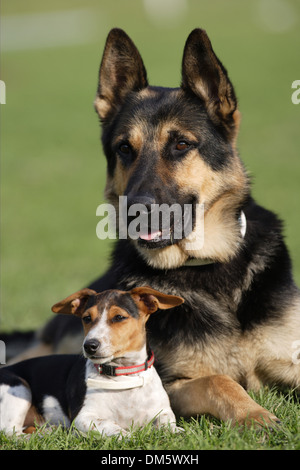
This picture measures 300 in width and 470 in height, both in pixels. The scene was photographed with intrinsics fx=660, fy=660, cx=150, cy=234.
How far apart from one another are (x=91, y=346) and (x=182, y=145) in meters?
1.78

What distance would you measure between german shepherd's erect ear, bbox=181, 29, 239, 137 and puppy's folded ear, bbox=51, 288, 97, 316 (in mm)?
1706

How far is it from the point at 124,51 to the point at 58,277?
648 centimetres

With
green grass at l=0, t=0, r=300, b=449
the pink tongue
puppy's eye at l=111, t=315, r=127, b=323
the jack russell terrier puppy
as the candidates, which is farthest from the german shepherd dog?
puppy's eye at l=111, t=315, r=127, b=323

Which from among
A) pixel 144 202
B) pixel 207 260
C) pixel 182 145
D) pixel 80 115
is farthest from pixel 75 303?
pixel 80 115

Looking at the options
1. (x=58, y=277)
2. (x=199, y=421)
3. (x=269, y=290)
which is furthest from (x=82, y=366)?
(x=58, y=277)

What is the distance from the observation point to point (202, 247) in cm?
523

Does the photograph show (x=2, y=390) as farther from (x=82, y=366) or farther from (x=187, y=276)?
Answer: (x=187, y=276)

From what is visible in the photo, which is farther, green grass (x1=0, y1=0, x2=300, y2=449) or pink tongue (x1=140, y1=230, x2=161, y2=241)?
green grass (x1=0, y1=0, x2=300, y2=449)

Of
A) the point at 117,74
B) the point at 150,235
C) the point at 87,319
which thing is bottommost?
the point at 87,319

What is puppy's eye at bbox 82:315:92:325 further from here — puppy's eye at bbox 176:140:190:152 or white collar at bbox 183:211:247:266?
puppy's eye at bbox 176:140:190:152

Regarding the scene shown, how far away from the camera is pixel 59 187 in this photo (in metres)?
23.4

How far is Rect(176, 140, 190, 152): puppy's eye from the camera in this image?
200 inches

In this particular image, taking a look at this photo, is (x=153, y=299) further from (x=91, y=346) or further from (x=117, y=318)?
(x=91, y=346)
